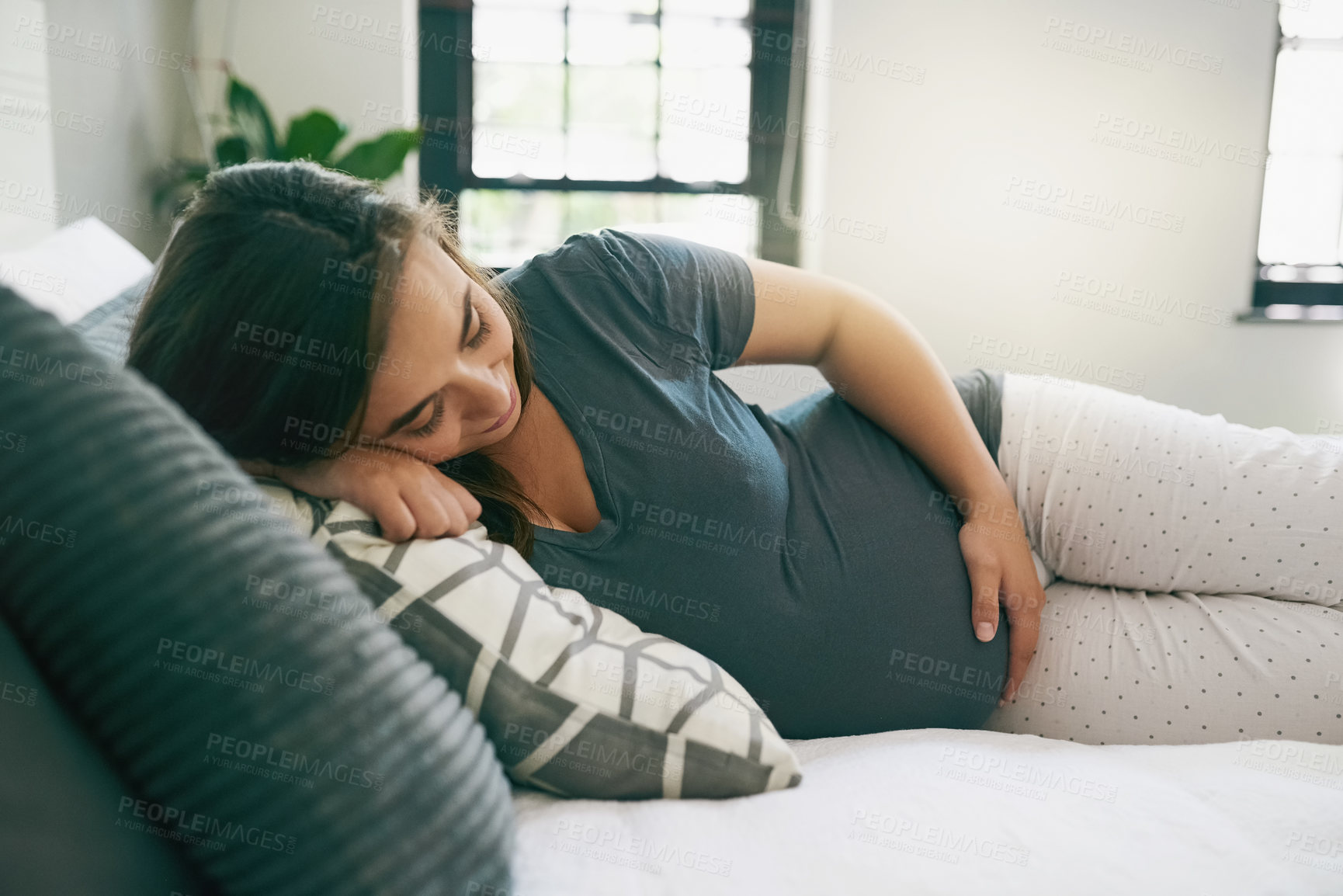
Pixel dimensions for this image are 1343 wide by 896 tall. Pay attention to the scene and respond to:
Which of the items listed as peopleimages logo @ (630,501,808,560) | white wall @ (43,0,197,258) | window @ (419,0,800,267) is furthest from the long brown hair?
window @ (419,0,800,267)

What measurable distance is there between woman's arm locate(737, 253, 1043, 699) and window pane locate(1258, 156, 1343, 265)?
2.71 meters

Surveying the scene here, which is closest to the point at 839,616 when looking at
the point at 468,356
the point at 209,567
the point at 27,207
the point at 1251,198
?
the point at 468,356

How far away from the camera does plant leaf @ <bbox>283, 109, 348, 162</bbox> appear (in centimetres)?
239

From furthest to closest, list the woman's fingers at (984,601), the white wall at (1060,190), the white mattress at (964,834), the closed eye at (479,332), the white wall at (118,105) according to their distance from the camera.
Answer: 1. the white wall at (1060,190)
2. the white wall at (118,105)
3. the woman's fingers at (984,601)
4. the closed eye at (479,332)
5. the white mattress at (964,834)

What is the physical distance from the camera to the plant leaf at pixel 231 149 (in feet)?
7.91

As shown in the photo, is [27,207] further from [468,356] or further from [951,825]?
[951,825]

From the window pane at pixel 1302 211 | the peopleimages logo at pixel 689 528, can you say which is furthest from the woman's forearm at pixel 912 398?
the window pane at pixel 1302 211

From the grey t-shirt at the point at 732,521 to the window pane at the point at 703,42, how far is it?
2168 mm

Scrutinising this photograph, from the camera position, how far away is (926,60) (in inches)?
111

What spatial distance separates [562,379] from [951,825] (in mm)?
577

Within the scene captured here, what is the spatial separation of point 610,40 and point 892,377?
7.59ft

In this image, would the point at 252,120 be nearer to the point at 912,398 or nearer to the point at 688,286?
the point at 688,286

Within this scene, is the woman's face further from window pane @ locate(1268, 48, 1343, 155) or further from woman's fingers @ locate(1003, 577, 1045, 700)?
window pane @ locate(1268, 48, 1343, 155)

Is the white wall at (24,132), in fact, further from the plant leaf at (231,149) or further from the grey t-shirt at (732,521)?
the grey t-shirt at (732,521)
